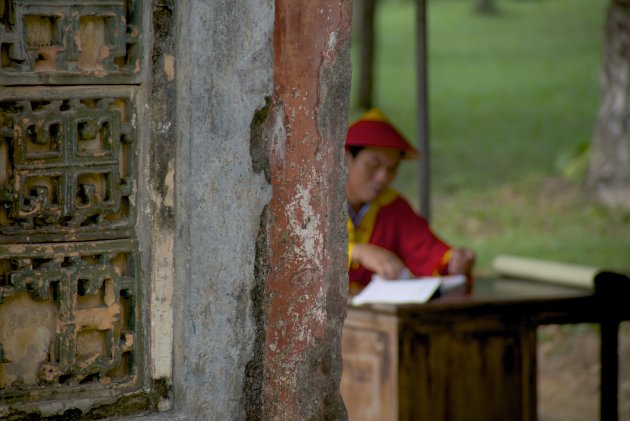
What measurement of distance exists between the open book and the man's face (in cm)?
A: 41

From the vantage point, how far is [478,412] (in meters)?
4.46

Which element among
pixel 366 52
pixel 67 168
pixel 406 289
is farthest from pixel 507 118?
pixel 67 168

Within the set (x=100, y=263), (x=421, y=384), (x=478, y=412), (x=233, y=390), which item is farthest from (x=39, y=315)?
(x=478, y=412)

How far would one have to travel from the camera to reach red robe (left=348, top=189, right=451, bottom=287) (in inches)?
187

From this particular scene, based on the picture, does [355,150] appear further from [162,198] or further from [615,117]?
[615,117]

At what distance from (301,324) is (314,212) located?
0.29 metres

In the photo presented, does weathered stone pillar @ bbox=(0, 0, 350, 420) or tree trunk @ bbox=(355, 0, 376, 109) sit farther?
tree trunk @ bbox=(355, 0, 376, 109)

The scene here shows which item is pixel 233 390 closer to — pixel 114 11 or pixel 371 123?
pixel 114 11

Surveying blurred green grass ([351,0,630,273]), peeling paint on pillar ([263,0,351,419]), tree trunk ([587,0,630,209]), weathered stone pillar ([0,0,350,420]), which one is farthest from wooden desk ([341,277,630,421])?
tree trunk ([587,0,630,209])

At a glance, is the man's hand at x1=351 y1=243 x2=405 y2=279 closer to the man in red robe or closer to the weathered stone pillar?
the man in red robe

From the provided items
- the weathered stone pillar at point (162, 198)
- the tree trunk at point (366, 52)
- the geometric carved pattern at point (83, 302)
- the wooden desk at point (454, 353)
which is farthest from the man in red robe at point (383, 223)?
the tree trunk at point (366, 52)

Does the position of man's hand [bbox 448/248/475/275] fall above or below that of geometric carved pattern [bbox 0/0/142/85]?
below

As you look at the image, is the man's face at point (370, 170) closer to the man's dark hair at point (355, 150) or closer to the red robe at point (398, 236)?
the man's dark hair at point (355, 150)

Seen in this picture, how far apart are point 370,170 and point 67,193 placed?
2384 millimetres
